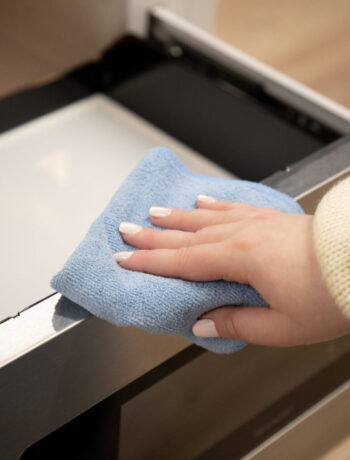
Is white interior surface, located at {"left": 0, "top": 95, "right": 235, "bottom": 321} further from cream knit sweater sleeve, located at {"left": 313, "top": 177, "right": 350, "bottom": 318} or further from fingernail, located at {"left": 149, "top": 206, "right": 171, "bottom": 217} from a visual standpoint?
cream knit sweater sleeve, located at {"left": 313, "top": 177, "right": 350, "bottom": 318}

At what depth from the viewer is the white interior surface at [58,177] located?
2.12 feet

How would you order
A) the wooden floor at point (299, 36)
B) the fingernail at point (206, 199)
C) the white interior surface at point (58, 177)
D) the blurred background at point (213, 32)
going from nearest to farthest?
the fingernail at point (206, 199), the white interior surface at point (58, 177), the blurred background at point (213, 32), the wooden floor at point (299, 36)

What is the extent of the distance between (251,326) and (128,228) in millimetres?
119

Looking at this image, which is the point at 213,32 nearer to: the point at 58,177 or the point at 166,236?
the point at 58,177

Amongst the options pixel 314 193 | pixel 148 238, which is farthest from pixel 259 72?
pixel 148 238

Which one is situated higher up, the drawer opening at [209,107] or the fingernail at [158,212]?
the fingernail at [158,212]

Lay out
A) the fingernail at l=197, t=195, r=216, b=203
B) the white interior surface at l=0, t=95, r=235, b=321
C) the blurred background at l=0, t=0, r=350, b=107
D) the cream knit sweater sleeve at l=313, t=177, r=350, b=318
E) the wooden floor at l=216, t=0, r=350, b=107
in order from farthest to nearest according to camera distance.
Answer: the wooden floor at l=216, t=0, r=350, b=107
the blurred background at l=0, t=0, r=350, b=107
the white interior surface at l=0, t=95, r=235, b=321
the fingernail at l=197, t=195, r=216, b=203
the cream knit sweater sleeve at l=313, t=177, r=350, b=318

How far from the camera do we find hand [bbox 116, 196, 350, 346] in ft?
1.27

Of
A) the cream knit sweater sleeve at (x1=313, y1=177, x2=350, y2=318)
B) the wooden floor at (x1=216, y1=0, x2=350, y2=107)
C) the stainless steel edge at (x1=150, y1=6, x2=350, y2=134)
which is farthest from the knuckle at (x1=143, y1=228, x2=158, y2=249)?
the wooden floor at (x1=216, y1=0, x2=350, y2=107)

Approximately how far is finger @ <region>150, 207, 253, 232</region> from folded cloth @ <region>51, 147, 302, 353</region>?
0.01 m

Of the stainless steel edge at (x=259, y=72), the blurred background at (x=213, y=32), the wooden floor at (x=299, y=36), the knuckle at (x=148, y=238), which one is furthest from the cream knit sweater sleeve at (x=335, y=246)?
the wooden floor at (x=299, y=36)

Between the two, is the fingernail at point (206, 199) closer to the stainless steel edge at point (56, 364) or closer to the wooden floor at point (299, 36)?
the stainless steel edge at point (56, 364)

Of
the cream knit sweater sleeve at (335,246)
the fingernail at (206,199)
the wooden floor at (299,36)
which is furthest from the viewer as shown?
the wooden floor at (299,36)

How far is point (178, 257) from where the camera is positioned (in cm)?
41
